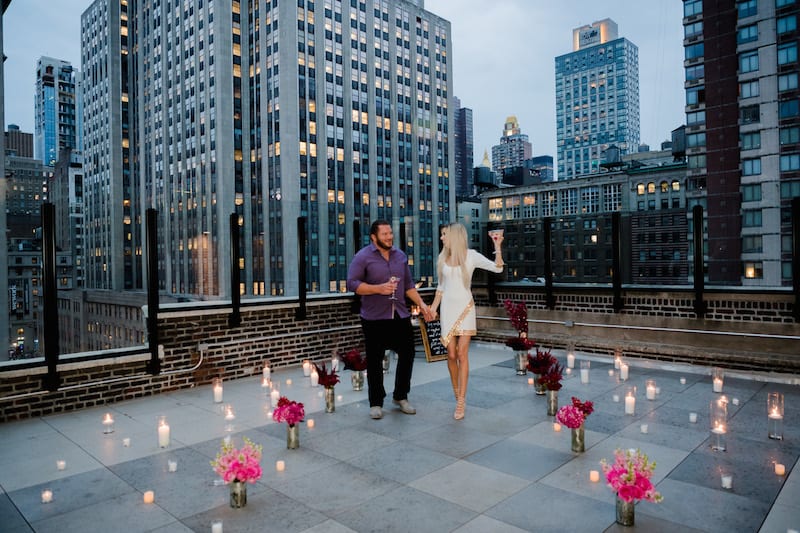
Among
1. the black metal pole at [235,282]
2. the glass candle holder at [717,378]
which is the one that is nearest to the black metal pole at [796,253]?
the glass candle holder at [717,378]

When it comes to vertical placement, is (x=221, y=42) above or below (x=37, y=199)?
above

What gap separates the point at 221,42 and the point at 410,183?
41.6m

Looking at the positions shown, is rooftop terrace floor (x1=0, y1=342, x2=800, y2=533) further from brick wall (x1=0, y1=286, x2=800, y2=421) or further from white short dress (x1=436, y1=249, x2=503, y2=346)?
white short dress (x1=436, y1=249, x2=503, y2=346)

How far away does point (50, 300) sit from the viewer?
7098 millimetres

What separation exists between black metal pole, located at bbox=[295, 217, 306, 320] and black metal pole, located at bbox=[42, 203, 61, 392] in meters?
4.25

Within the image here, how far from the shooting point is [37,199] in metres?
169

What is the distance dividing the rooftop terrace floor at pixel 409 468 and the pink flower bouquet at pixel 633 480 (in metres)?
0.32

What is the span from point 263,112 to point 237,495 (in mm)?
88425

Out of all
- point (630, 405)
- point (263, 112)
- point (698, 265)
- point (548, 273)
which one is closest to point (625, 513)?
point (630, 405)

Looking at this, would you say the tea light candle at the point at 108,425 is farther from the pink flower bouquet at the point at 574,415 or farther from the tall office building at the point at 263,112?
the tall office building at the point at 263,112

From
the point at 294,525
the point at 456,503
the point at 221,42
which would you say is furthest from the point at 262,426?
the point at 221,42

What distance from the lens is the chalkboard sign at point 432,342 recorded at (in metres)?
10.8

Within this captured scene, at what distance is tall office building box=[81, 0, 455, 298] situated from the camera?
276 ft

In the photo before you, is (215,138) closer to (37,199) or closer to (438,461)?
(438,461)
